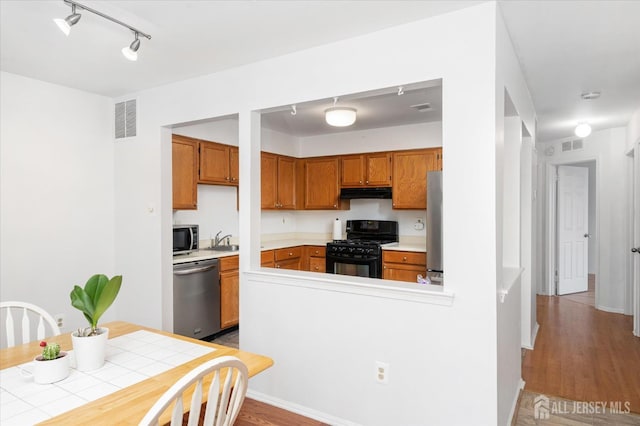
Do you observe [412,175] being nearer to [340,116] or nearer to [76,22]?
[340,116]

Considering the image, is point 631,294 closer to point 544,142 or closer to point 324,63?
point 544,142

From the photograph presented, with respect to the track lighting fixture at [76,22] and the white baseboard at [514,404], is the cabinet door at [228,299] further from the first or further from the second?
the white baseboard at [514,404]

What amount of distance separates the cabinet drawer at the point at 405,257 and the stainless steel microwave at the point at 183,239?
7.22ft

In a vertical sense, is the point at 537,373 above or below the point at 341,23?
below

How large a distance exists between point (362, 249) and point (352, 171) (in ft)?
3.91

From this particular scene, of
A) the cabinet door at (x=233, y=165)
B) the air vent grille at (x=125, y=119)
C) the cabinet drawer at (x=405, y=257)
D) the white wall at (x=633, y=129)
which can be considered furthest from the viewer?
the cabinet door at (x=233, y=165)

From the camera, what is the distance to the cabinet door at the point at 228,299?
410cm

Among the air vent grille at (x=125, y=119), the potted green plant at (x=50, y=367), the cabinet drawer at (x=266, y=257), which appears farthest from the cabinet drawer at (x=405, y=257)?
the potted green plant at (x=50, y=367)

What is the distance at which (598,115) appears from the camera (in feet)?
14.6

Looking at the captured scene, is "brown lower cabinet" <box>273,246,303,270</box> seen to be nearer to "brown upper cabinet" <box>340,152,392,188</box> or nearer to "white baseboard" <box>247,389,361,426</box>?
"brown upper cabinet" <box>340,152,392,188</box>

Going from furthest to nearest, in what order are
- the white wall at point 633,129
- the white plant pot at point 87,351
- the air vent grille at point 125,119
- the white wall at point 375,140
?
the white wall at point 375,140 → the white wall at point 633,129 → the air vent grille at point 125,119 → the white plant pot at point 87,351

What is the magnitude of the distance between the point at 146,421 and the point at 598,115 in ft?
17.4

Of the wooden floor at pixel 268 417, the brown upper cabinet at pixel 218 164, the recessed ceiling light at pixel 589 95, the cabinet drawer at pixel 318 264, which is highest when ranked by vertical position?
the recessed ceiling light at pixel 589 95

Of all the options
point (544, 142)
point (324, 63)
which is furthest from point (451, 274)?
point (544, 142)
